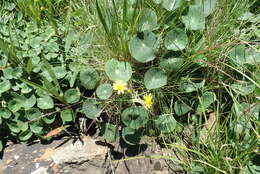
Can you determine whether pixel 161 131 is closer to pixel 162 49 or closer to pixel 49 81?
pixel 162 49

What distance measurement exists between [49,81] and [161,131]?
552 mm

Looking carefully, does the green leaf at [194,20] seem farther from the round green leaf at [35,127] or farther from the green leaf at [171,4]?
the round green leaf at [35,127]

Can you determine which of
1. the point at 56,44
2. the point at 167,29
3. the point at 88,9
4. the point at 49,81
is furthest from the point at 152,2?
the point at 49,81

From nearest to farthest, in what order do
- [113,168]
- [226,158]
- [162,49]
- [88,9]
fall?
[226,158]
[113,168]
[162,49]
[88,9]

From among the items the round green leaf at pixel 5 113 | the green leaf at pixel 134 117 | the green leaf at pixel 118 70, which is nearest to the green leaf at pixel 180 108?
the green leaf at pixel 134 117

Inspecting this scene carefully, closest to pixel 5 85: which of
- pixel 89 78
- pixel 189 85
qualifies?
pixel 89 78

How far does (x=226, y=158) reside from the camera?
1.41 metres

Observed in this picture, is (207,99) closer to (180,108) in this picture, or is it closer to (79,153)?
(180,108)

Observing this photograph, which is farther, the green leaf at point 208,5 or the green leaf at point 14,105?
the green leaf at point 208,5

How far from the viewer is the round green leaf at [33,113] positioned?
1.62 m

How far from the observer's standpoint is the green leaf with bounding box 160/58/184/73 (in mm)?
1623

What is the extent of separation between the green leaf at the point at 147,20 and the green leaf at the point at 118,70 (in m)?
0.19

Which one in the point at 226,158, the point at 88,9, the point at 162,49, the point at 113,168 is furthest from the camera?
the point at 88,9

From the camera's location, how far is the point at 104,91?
1623mm
